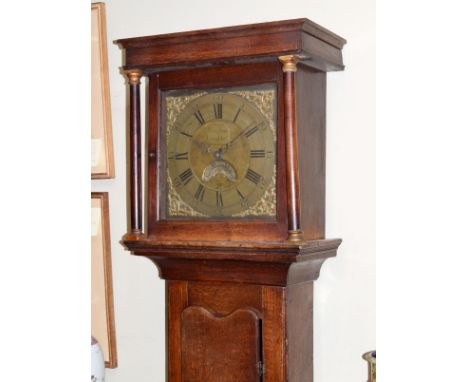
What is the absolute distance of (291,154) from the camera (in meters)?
1.84

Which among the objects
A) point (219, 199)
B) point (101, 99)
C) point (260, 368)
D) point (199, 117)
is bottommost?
point (260, 368)

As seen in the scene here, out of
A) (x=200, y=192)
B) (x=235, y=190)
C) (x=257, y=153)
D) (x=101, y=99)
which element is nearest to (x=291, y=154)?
(x=257, y=153)

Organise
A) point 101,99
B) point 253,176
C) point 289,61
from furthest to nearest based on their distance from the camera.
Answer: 1. point 101,99
2. point 253,176
3. point 289,61

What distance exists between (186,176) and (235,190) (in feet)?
0.58

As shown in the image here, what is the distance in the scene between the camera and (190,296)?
6.81ft

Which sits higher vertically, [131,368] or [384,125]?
[384,125]

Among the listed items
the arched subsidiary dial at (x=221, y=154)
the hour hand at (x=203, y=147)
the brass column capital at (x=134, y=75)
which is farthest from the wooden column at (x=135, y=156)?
the hour hand at (x=203, y=147)

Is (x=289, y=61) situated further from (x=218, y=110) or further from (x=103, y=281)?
(x=103, y=281)

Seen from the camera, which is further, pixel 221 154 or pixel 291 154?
pixel 221 154

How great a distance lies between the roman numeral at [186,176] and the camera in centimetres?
204

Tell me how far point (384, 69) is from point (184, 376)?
186 centimetres
